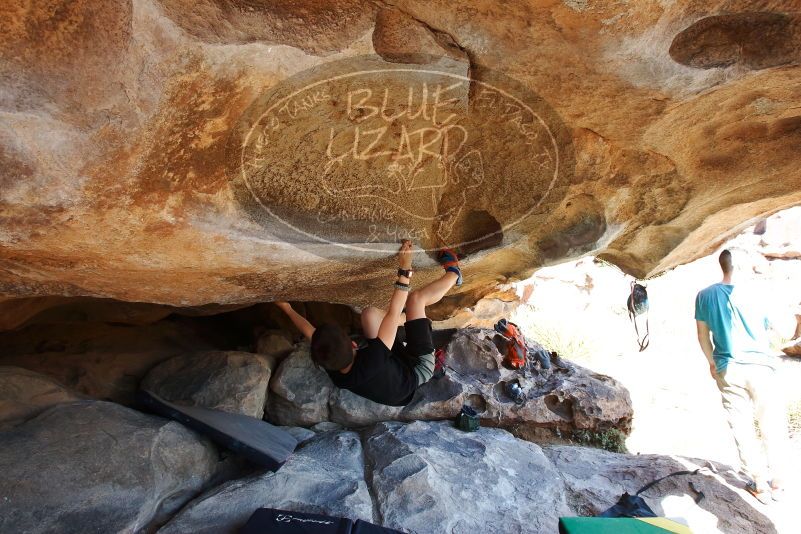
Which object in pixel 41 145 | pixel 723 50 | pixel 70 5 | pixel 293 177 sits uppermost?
pixel 723 50

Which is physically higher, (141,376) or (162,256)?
(162,256)

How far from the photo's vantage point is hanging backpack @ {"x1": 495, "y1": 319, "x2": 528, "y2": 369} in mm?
4590

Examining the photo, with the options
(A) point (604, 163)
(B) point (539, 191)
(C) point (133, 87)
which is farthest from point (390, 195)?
(C) point (133, 87)

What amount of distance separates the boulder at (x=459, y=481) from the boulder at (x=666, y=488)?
0.18m

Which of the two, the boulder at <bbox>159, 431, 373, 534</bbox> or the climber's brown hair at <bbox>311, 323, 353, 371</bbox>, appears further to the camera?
the climber's brown hair at <bbox>311, 323, 353, 371</bbox>

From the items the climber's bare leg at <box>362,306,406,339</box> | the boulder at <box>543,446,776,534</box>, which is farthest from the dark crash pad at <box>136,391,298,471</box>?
the boulder at <box>543,446,776,534</box>

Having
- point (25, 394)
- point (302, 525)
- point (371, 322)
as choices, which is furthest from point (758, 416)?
point (25, 394)

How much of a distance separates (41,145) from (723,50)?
7.74ft

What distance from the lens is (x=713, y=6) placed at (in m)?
1.66

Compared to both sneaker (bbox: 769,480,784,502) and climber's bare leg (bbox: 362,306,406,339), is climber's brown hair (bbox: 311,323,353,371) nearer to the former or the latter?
climber's bare leg (bbox: 362,306,406,339)

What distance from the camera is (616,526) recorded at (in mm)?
2049

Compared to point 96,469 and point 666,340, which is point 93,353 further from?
point 666,340

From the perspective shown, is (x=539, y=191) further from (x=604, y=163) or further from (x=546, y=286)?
(x=546, y=286)

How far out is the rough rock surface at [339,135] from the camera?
1.49m
